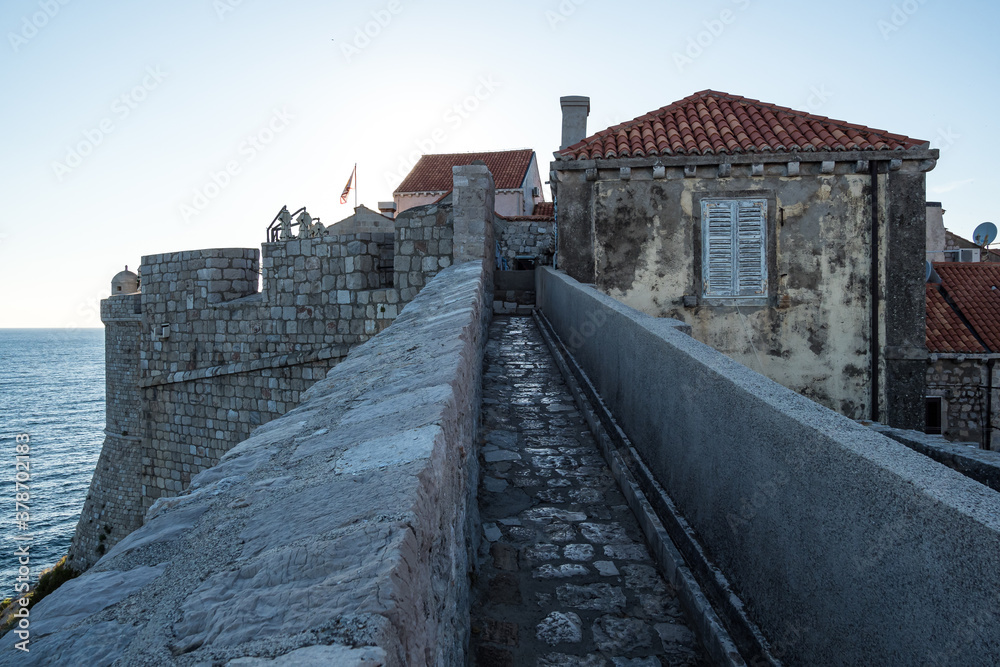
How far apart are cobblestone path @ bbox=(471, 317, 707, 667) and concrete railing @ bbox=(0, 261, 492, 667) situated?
38cm

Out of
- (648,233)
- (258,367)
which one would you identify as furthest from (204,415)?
(648,233)

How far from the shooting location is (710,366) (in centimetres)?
251

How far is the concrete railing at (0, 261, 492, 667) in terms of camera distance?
38.2 inches

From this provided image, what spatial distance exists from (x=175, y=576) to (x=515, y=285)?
10.7 m

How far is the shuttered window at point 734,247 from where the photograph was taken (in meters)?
9.33

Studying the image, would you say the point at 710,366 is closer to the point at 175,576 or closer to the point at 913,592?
the point at 913,592

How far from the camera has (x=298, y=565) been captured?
44.5 inches

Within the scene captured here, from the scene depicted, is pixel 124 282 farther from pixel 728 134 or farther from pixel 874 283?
pixel 874 283

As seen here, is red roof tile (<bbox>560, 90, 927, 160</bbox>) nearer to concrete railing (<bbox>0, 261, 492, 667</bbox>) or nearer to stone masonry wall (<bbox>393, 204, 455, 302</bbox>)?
stone masonry wall (<bbox>393, 204, 455, 302</bbox>)

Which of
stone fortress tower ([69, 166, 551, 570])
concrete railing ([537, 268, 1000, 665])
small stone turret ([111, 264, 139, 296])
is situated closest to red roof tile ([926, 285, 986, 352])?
stone fortress tower ([69, 166, 551, 570])

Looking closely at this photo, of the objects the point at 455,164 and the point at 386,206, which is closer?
the point at 455,164

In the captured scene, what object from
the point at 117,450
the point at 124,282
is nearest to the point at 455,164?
the point at 124,282

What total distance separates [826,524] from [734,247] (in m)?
8.50

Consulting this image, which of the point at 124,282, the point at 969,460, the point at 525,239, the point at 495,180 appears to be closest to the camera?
the point at 969,460
